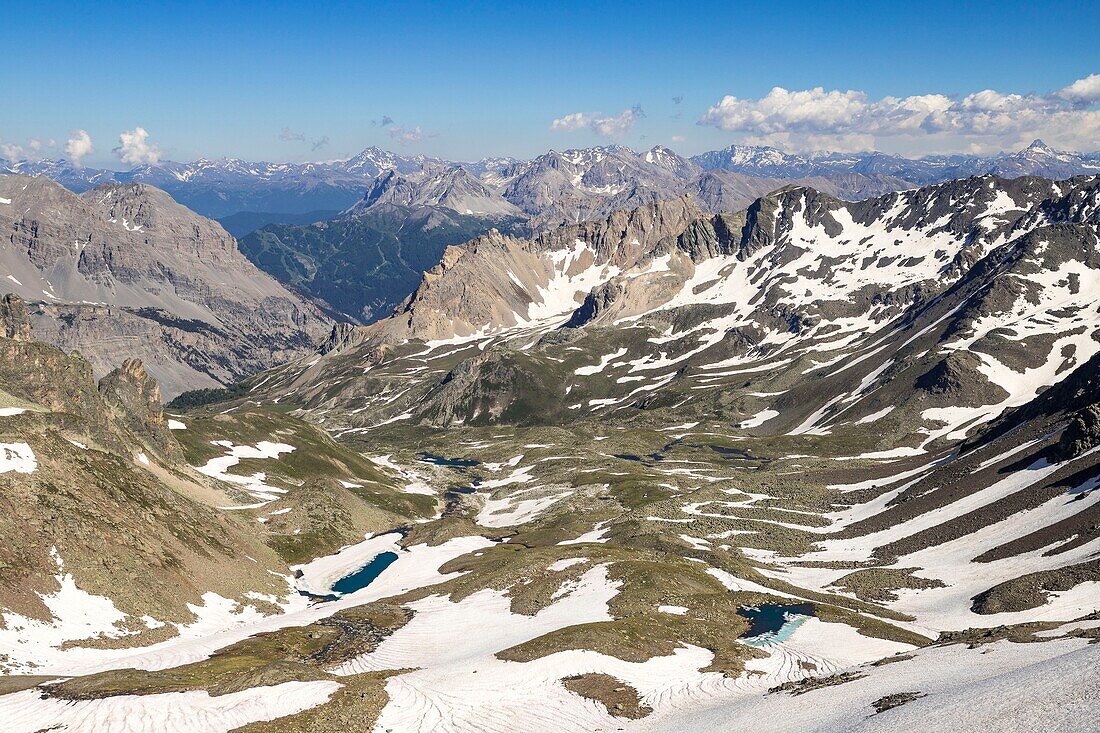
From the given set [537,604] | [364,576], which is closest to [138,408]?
[364,576]

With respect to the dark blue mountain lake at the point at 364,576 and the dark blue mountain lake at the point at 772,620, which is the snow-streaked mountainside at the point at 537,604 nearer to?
the dark blue mountain lake at the point at 772,620

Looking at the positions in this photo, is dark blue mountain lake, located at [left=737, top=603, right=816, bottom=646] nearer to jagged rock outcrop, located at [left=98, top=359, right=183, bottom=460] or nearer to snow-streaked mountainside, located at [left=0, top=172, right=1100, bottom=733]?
snow-streaked mountainside, located at [left=0, top=172, right=1100, bottom=733]

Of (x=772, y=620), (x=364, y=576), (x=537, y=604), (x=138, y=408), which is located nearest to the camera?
(x=772, y=620)

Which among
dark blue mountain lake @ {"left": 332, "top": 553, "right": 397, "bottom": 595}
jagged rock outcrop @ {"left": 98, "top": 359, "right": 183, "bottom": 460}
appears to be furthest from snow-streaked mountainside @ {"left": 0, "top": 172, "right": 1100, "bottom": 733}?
jagged rock outcrop @ {"left": 98, "top": 359, "right": 183, "bottom": 460}

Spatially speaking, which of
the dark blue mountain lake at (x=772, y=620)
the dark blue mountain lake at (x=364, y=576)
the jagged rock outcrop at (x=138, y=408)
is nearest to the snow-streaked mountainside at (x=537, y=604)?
the dark blue mountain lake at (x=772, y=620)

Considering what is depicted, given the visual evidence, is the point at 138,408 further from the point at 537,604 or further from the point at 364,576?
the point at 537,604

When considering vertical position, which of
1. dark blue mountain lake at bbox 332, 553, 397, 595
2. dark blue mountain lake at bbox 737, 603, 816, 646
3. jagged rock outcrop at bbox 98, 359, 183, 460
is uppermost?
jagged rock outcrop at bbox 98, 359, 183, 460
